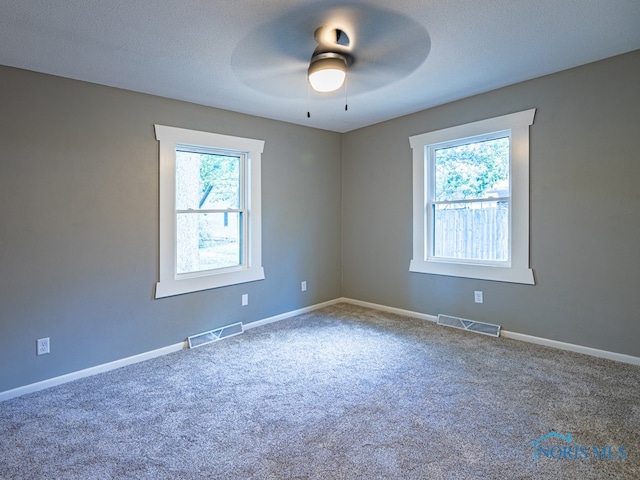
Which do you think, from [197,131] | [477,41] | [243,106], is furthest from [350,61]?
[197,131]

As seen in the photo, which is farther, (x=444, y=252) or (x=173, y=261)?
(x=444, y=252)

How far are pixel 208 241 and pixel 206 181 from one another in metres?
0.64

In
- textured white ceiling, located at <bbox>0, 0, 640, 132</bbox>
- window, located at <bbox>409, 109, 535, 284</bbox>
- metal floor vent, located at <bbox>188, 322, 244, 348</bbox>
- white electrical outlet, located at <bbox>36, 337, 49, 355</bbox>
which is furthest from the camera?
metal floor vent, located at <bbox>188, 322, 244, 348</bbox>

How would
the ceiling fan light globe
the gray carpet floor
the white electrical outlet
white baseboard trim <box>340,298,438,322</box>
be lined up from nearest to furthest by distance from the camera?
the gray carpet floor < the ceiling fan light globe < the white electrical outlet < white baseboard trim <box>340,298,438,322</box>

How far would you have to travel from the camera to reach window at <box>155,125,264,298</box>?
341 centimetres

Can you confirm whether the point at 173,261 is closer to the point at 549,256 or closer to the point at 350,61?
the point at 350,61

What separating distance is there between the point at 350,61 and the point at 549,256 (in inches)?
97.2

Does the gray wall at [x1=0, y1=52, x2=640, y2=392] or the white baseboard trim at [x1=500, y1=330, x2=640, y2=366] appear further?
the white baseboard trim at [x1=500, y1=330, x2=640, y2=366]

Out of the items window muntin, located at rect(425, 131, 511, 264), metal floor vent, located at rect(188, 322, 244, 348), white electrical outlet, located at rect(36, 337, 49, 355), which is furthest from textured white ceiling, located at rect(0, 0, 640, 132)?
metal floor vent, located at rect(188, 322, 244, 348)

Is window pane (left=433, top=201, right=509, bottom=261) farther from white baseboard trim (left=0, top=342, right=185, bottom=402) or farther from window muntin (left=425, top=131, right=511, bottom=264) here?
white baseboard trim (left=0, top=342, right=185, bottom=402)

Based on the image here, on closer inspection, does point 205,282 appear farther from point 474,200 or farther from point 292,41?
point 474,200

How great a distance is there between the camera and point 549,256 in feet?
10.7

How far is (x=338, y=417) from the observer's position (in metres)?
2.24

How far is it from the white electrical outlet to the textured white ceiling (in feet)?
6.81
